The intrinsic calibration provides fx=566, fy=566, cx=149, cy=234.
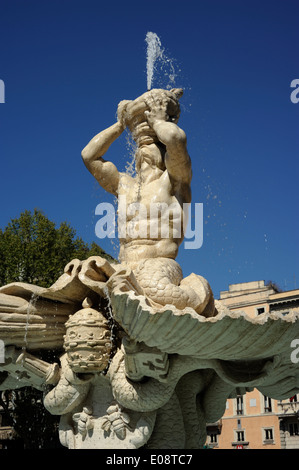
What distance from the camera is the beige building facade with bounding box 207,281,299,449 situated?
33.8m

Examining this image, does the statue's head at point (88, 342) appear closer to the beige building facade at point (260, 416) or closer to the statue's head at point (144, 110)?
the statue's head at point (144, 110)

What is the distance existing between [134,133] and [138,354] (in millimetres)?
2680

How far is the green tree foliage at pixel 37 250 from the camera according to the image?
1639cm

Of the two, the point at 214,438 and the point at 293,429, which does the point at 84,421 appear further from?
the point at 214,438

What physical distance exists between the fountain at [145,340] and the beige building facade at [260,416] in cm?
2793

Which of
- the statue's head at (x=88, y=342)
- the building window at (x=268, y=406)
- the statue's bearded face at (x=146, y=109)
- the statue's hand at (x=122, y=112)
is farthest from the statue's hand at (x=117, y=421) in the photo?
the building window at (x=268, y=406)

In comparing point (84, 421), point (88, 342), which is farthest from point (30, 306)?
point (84, 421)

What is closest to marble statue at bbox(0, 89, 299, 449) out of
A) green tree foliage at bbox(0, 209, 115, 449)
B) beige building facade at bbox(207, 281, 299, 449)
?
green tree foliage at bbox(0, 209, 115, 449)

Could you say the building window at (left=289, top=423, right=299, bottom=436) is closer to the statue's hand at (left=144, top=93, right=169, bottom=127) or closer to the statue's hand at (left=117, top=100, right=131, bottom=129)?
the statue's hand at (left=117, top=100, right=131, bottom=129)

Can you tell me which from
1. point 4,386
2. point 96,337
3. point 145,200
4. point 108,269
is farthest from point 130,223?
point 4,386

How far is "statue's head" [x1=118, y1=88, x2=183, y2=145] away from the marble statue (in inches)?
1.1

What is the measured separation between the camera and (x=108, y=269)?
509 cm
